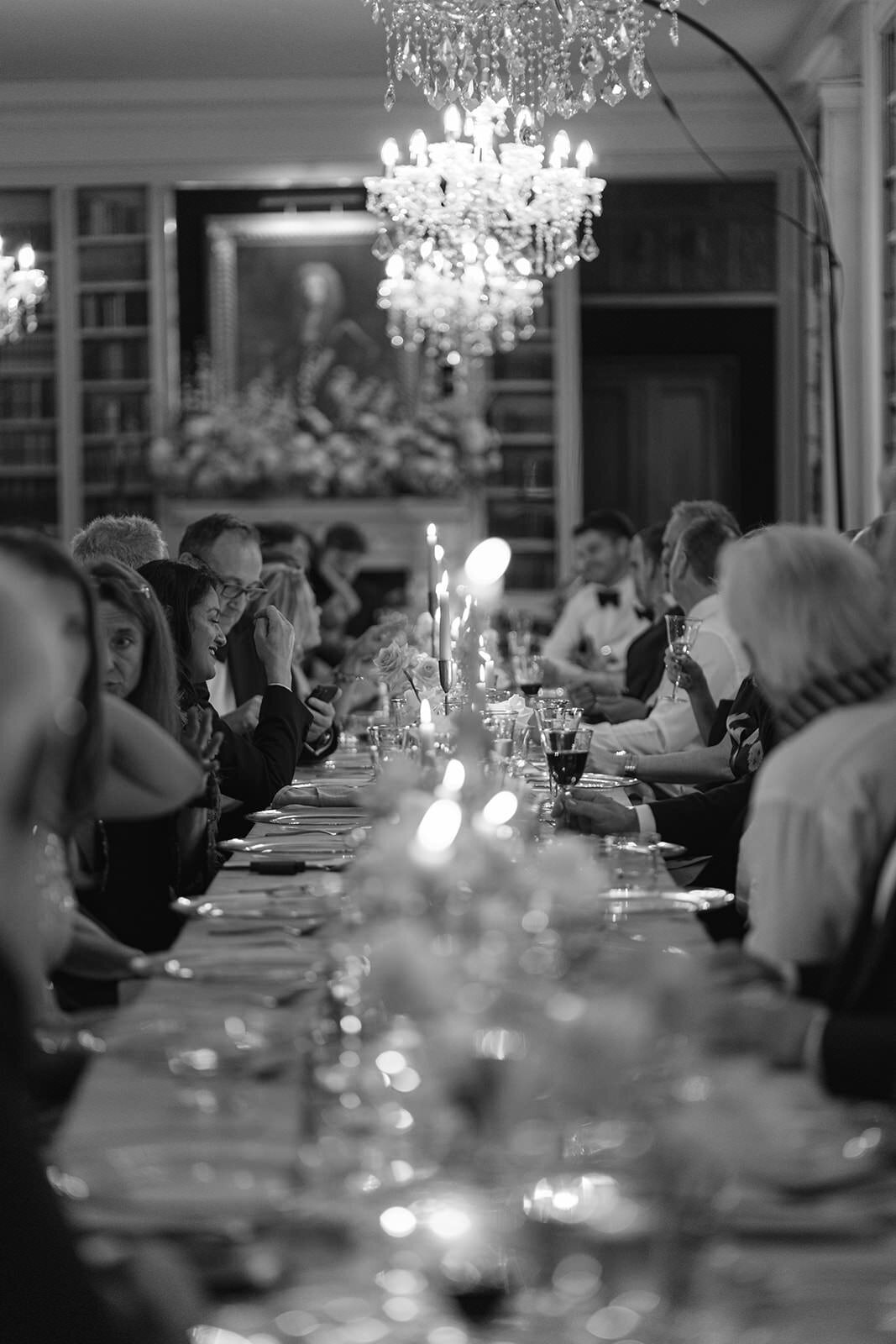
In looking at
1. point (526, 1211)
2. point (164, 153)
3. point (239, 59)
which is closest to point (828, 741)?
point (526, 1211)

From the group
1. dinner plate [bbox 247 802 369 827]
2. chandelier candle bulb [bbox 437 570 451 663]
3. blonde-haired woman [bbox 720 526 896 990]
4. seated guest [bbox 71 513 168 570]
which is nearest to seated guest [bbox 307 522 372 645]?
seated guest [bbox 71 513 168 570]

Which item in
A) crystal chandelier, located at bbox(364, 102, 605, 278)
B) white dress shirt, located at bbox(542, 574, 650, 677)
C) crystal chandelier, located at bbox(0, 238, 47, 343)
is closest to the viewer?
crystal chandelier, located at bbox(364, 102, 605, 278)

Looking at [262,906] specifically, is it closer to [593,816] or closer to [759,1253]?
[593,816]

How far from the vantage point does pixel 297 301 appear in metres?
10.4

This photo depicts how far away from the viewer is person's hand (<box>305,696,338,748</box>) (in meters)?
4.60

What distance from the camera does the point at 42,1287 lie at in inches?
43.5

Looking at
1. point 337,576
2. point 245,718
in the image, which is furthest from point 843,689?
point 337,576

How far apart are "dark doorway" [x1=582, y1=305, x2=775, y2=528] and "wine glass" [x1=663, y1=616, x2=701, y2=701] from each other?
282 inches

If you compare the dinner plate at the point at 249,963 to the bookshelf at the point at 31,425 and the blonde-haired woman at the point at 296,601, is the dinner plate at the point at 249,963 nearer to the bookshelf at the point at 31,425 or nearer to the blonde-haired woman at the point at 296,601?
the blonde-haired woman at the point at 296,601

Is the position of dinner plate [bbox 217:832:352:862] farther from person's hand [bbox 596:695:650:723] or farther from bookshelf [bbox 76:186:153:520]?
bookshelf [bbox 76:186:153:520]

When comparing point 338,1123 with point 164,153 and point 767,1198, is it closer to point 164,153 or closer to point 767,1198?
Result: point 767,1198

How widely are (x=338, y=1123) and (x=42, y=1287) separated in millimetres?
251

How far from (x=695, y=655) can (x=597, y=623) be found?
3114 mm

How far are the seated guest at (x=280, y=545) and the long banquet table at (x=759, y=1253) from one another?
4.39m
